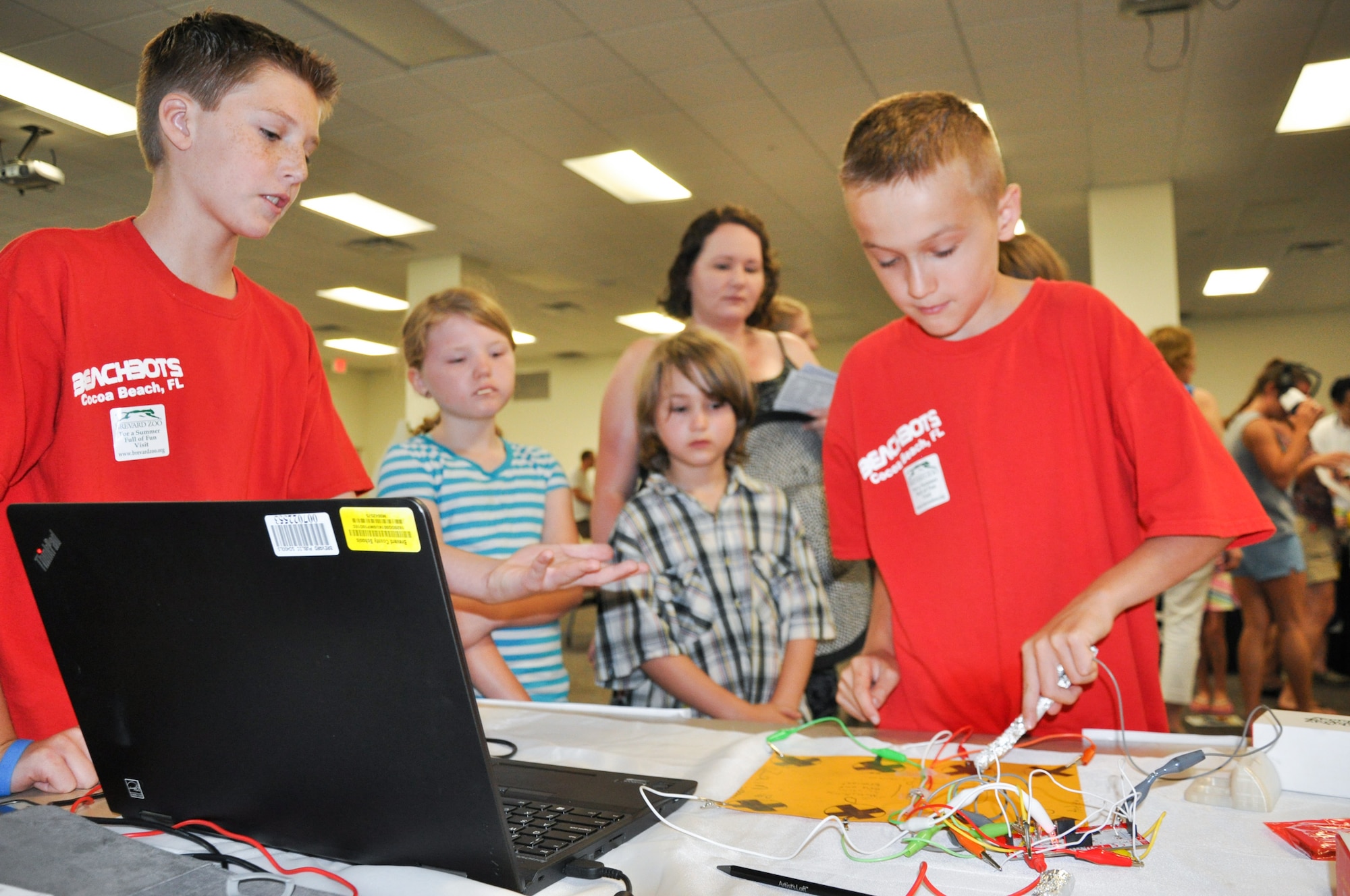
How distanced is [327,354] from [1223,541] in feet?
40.5

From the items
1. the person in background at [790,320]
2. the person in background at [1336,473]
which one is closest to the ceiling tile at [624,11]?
the person in background at [790,320]

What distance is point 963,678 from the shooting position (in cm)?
Result: 129

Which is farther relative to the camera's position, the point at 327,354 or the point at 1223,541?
the point at 327,354

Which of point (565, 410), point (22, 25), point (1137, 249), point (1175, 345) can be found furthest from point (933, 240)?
point (565, 410)

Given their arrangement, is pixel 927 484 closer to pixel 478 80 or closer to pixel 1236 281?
pixel 478 80

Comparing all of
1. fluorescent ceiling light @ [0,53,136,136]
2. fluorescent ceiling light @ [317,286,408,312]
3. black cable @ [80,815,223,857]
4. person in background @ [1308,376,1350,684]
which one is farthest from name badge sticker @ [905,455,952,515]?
fluorescent ceiling light @ [317,286,408,312]

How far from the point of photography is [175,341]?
1156 millimetres

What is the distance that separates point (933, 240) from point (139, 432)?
1017 millimetres

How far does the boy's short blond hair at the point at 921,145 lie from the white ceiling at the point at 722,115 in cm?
288

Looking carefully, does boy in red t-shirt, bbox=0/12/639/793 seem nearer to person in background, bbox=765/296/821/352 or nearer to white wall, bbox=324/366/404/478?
person in background, bbox=765/296/821/352

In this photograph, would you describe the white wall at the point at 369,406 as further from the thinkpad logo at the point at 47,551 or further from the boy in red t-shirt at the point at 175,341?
the thinkpad logo at the point at 47,551

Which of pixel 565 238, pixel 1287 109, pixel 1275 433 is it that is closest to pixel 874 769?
pixel 1275 433

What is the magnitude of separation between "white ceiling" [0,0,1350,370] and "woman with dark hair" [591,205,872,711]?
203cm

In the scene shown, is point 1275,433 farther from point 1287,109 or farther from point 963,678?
point 963,678
